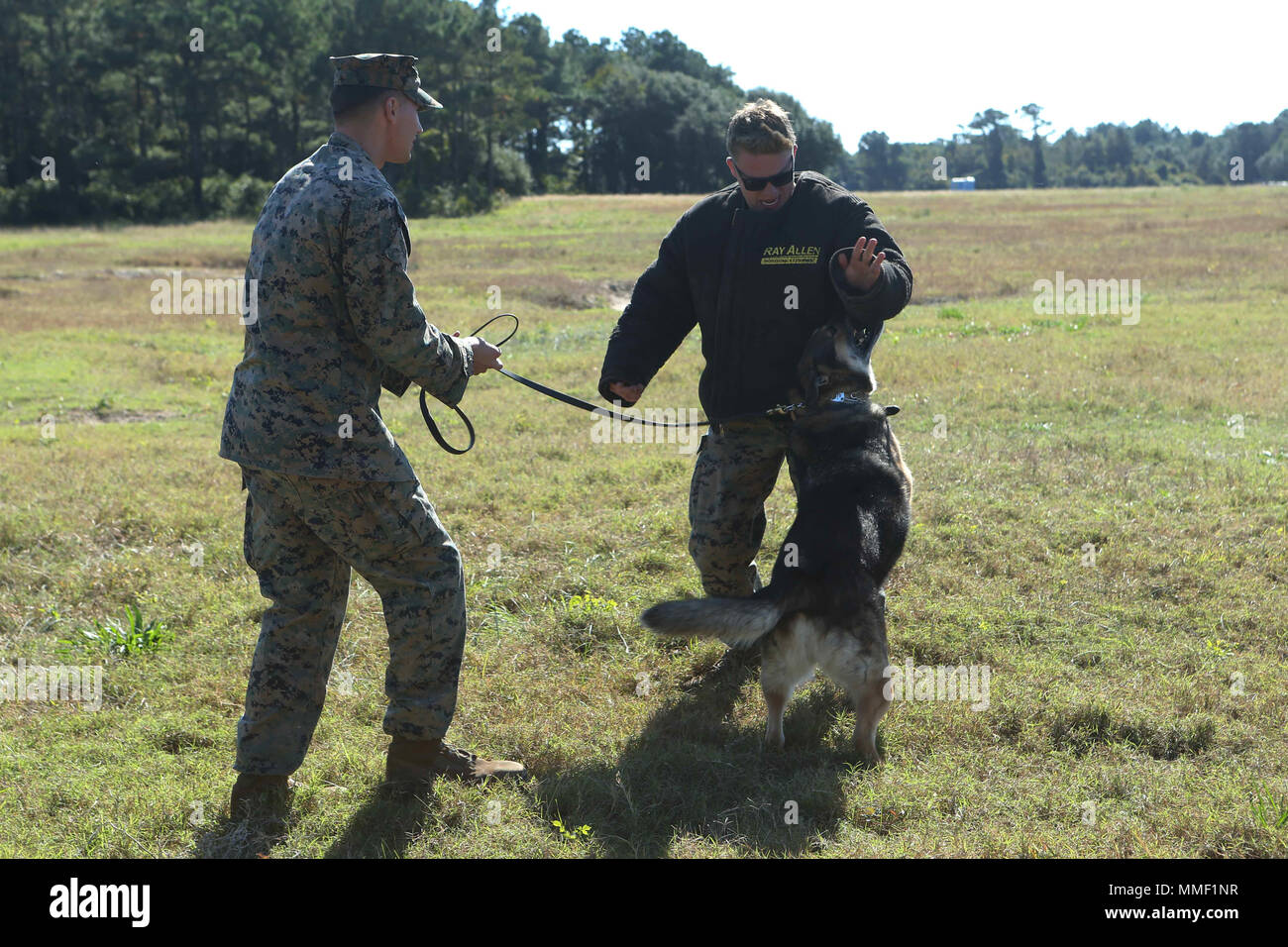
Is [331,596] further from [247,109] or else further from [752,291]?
[247,109]

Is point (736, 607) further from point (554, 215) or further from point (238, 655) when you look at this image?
point (554, 215)

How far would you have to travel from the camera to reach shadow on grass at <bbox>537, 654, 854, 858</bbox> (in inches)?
140

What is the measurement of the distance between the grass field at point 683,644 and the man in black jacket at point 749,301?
863mm

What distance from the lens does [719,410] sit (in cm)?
464

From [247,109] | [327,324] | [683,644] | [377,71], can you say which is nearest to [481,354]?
[327,324]

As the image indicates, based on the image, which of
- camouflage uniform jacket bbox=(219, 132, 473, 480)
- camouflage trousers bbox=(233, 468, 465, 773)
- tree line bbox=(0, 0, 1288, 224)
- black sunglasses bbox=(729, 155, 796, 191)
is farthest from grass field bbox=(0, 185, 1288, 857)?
tree line bbox=(0, 0, 1288, 224)

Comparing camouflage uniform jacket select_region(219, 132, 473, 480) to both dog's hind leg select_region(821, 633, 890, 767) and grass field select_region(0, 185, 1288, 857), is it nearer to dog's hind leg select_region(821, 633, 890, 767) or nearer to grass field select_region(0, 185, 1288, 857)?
grass field select_region(0, 185, 1288, 857)

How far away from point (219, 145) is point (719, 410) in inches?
2245

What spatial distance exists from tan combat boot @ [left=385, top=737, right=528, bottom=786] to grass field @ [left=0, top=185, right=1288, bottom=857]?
0.10 m

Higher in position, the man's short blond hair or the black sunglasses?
the man's short blond hair

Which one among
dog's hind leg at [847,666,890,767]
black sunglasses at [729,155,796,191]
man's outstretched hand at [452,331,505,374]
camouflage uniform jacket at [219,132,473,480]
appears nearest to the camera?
camouflage uniform jacket at [219,132,473,480]

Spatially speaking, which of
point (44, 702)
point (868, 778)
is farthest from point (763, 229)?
point (44, 702)

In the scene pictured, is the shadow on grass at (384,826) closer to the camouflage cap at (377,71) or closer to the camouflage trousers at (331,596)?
the camouflage trousers at (331,596)

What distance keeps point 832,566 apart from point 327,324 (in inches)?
79.7
